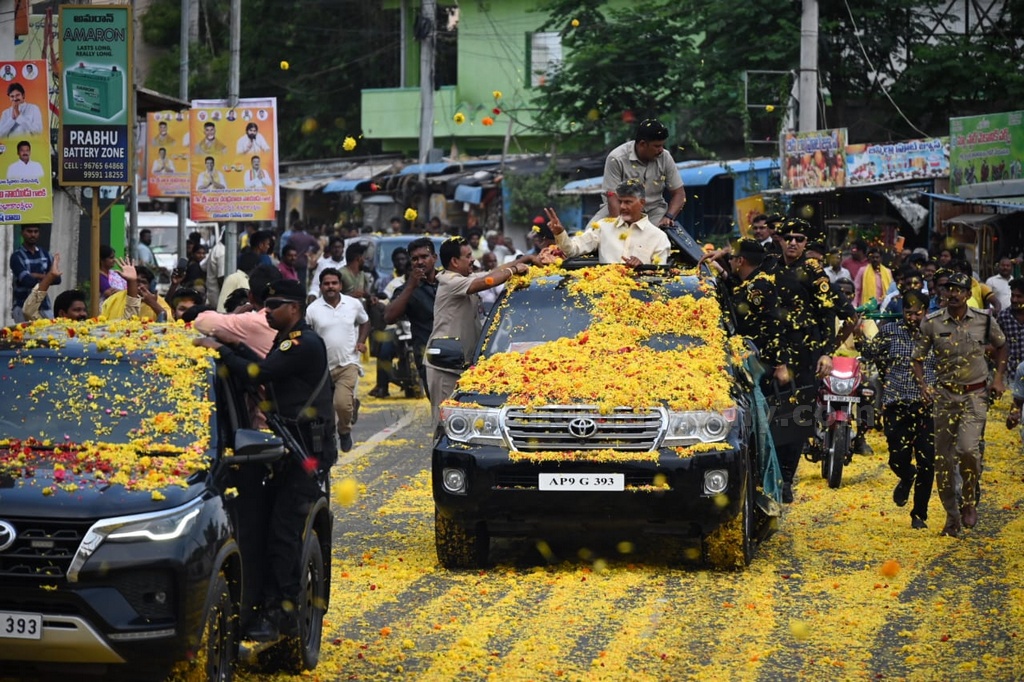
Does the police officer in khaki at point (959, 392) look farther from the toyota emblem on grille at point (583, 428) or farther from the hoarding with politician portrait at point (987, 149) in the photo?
the hoarding with politician portrait at point (987, 149)

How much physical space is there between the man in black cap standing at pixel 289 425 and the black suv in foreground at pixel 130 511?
0.26 ft

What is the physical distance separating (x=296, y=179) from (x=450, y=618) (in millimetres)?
47520

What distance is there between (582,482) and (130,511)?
168 inches

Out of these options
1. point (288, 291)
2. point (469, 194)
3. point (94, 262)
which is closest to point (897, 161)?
point (94, 262)

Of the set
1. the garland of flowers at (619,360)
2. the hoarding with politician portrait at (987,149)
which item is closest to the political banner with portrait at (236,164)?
the hoarding with politician portrait at (987,149)

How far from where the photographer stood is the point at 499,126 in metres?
57.5

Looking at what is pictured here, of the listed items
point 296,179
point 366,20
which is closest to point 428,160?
point 296,179

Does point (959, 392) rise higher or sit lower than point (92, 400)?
lower

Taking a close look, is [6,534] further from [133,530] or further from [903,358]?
[903,358]

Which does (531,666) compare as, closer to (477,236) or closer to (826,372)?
(826,372)

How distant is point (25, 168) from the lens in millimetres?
16797

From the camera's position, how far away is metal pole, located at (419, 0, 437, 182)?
148 feet

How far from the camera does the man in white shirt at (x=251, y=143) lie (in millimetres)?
26109

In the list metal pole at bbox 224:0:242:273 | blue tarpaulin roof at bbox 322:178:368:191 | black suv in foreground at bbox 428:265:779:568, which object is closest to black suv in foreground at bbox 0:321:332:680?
black suv in foreground at bbox 428:265:779:568
